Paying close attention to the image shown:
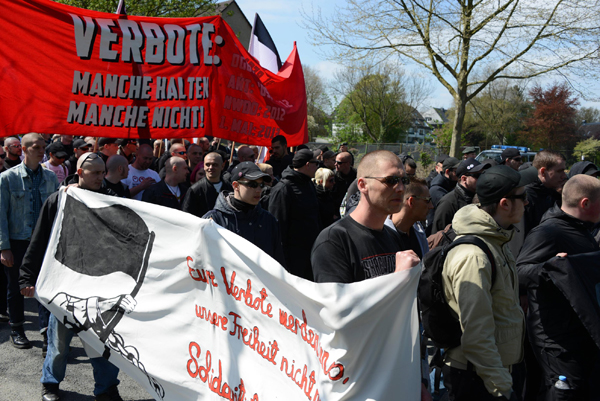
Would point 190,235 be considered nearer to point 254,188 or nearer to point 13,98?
point 254,188

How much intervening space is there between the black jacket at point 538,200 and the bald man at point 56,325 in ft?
14.9

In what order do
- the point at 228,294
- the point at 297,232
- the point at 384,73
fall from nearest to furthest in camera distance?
the point at 228,294 < the point at 297,232 < the point at 384,73

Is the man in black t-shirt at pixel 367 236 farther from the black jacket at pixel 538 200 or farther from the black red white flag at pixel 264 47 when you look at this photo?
the black red white flag at pixel 264 47

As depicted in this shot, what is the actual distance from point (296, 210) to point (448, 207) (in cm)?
176

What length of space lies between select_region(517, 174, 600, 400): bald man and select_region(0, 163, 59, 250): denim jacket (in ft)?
16.2

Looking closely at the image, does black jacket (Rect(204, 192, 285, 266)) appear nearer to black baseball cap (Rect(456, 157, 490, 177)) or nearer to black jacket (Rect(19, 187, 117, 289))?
black jacket (Rect(19, 187, 117, 289))

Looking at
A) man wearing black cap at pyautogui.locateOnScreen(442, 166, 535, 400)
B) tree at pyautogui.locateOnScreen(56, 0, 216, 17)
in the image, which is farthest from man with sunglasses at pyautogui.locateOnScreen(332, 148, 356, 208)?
tree at pyautogui.locateOnScreen(56, 0, 216, 17)

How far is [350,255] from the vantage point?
104 inches

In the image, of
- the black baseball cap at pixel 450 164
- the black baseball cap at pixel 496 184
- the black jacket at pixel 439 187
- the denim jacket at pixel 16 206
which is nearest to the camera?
the black baseball cap at pixel 496 184

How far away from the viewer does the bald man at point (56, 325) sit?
4078mm

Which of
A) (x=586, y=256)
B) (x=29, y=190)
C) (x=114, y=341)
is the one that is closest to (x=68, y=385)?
(x=114, y=341)

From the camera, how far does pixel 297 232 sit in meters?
6.00

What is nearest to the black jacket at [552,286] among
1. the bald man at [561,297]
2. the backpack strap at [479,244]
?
the bald man at [561,297]

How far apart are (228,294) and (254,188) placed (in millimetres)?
1215
